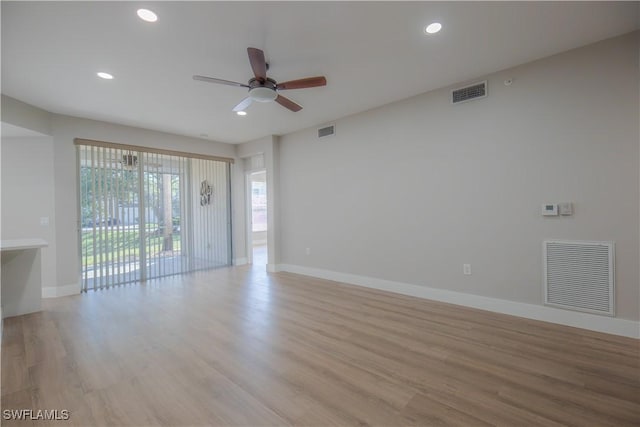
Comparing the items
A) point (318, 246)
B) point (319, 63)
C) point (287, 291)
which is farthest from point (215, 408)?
point (318, 246)

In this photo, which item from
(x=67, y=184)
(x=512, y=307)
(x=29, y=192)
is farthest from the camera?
(x=67, y=184)

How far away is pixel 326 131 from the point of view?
5215 mm

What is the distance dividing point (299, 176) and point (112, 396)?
4.40 meters

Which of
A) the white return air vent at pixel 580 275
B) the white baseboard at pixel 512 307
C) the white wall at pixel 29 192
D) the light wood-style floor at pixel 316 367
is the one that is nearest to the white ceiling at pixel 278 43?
the white wall at pixel 29 192

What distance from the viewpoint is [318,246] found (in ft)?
17.9

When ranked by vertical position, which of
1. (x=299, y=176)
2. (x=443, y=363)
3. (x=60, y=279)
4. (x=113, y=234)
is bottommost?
(x=443, y=363)

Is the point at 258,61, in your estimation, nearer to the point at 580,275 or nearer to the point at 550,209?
the point at 550,209

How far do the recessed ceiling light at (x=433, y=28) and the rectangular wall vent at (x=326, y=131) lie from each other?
2621 mm

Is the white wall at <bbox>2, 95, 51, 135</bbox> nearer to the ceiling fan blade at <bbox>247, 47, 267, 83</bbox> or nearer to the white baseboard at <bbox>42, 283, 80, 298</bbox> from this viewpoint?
the white baseboard at <bbox>42, 283, 80, 298</bbox>

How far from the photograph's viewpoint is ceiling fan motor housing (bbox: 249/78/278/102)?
293 cm

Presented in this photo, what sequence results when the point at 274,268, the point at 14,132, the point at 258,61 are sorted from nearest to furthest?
1. the point at 258,61
2. the point at 14,132
3. the point at 274,268

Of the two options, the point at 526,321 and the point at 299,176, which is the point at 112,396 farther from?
Answer: the point at 299,176

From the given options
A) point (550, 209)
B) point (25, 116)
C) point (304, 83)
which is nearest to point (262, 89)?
point (304, 83)

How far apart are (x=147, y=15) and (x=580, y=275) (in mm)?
4698
